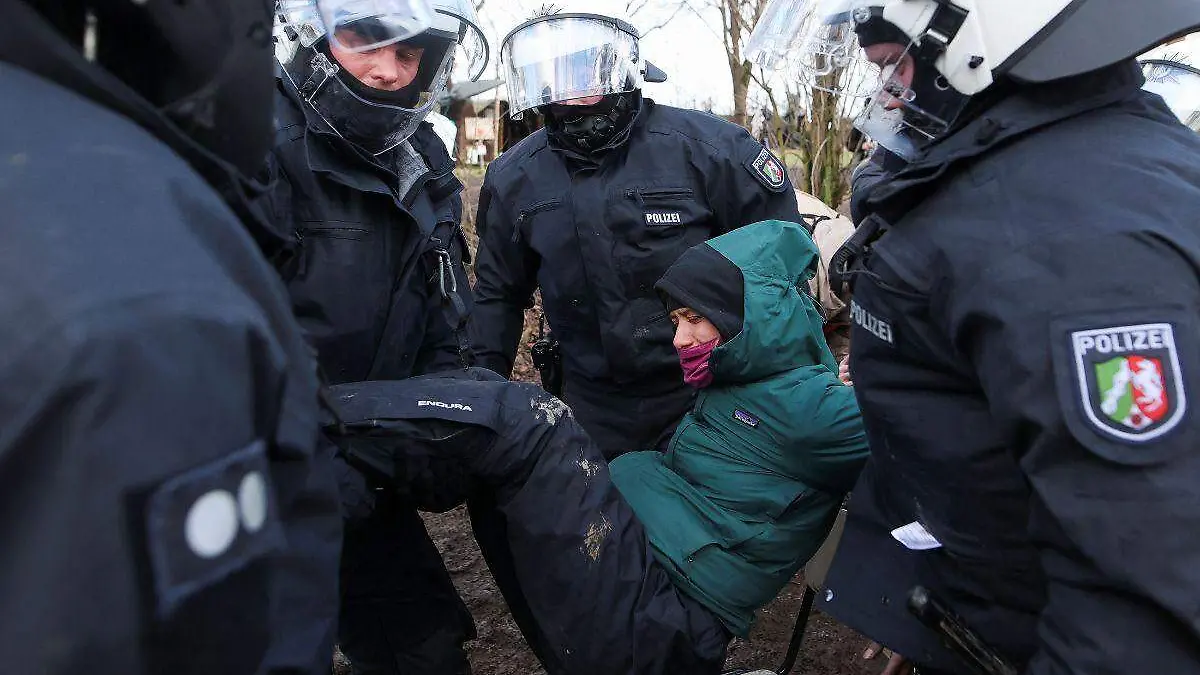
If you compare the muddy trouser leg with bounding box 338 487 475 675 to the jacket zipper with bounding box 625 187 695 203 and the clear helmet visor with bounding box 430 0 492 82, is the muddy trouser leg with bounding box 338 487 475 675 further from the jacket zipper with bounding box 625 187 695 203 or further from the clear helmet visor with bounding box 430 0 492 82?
the clear helmet visor with bounding box 430 0 492 82

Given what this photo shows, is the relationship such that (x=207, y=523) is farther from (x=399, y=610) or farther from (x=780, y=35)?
(x=399, y=610)

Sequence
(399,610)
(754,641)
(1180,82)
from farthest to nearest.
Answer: (1180,82) → (754,641) → (399,610)

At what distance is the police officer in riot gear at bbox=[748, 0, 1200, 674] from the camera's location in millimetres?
994

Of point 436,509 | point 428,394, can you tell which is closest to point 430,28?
point 428,394

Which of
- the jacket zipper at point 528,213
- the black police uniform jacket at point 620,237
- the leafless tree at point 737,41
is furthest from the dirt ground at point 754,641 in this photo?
the leafless tree at point 737,41

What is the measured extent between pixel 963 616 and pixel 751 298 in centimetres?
94

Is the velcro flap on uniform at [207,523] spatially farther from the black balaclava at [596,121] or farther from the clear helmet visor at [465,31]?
the black balaclava at [596,121]

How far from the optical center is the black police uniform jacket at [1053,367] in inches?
39.0

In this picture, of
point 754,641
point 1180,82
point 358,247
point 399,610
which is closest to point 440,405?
point 358,247

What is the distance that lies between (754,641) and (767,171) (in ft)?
5.38

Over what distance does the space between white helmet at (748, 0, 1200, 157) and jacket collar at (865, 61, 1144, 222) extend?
3cm

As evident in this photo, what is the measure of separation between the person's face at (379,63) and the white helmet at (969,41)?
1.16 metres

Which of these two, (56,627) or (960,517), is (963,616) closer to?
(960,517)

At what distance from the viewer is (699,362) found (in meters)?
2.24
